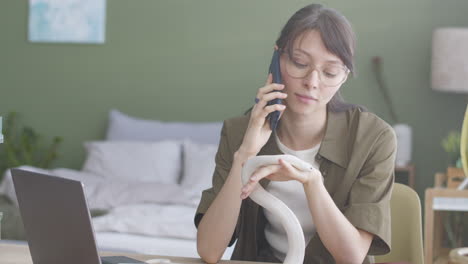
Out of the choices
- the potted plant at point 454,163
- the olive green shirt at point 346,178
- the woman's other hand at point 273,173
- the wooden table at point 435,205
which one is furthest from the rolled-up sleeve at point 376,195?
the potted plant at point 454,163

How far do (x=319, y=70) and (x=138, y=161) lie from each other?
268 cm

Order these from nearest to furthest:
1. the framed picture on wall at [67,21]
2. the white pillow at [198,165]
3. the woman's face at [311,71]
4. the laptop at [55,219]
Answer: the laptop at [55,219], the woman's face at [311,71], the white pillow at [198,165], the framed picture on wall at [67,21]

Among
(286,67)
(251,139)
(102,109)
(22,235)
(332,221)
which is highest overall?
(286,67)

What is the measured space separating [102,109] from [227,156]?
3099 mm

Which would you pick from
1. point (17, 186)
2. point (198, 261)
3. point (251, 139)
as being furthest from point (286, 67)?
point (17, 186)

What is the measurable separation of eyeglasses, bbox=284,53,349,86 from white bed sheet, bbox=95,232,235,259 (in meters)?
1.48

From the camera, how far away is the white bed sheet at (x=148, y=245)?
10.2 feet

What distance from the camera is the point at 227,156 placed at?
6.41 ft

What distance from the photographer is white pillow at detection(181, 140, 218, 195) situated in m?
4.02

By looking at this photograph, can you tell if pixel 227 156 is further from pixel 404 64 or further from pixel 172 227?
pixel 404 64

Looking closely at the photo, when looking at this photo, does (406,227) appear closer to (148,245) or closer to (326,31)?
(326,31)

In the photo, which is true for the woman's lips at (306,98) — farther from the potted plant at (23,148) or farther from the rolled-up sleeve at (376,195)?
the potted plant at (23,148)

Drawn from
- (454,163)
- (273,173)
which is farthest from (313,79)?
(454,163)

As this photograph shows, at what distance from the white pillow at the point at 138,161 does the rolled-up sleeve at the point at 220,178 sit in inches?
88.9
